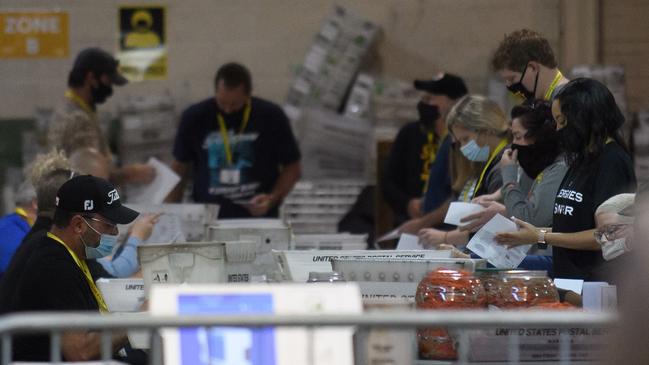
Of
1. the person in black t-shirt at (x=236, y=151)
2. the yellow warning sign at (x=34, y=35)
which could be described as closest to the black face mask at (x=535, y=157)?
the person in black t-shirt at (x=236, y=151)

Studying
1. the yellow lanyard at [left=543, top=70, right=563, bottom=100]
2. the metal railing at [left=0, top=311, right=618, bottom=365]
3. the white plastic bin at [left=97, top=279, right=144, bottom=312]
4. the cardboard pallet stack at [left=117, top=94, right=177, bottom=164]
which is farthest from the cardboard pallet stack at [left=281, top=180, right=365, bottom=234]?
the metal railing at [left=0, top=311, right=618, bottom=365]

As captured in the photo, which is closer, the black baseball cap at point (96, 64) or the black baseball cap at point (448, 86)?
the black baseball cap at point (448, 86)

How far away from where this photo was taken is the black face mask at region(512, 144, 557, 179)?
4.68 m

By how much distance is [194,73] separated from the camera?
877cm

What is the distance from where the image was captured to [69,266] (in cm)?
400

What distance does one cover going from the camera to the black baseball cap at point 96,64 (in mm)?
7121

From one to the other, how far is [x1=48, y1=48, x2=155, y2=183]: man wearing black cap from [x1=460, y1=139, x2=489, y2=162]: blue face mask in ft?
6.79

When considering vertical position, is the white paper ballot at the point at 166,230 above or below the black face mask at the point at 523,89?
below

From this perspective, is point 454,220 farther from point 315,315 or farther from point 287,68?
point 287,68

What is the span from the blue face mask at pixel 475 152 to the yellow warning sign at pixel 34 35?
4.39m

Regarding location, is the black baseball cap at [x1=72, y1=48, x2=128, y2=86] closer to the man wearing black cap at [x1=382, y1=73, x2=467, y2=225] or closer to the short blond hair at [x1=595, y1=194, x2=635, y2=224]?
the man wearing black cap at [x1=382, y1=73, x2=467, y2=225]

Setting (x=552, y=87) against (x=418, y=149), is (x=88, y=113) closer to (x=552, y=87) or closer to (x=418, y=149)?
(x=418, y=149)

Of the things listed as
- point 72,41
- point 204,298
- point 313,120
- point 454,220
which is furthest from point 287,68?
point 204,298

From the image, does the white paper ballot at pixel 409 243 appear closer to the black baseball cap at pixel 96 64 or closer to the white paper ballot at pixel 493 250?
the white paper ballot at pixel 493 250
